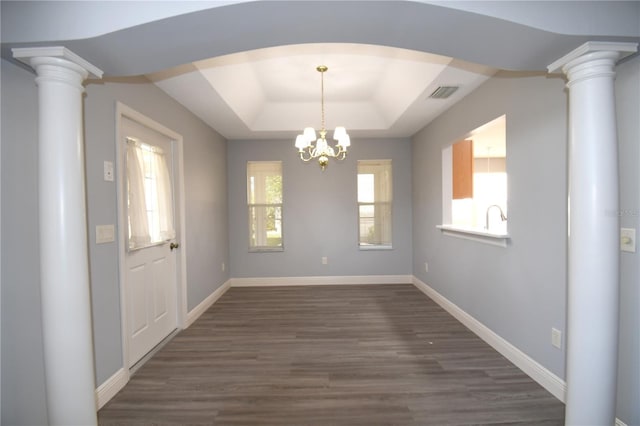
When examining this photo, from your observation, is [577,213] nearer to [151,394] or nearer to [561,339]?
[561,339]

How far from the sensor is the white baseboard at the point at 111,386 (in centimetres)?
212

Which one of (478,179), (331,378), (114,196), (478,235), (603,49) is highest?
(603,49)

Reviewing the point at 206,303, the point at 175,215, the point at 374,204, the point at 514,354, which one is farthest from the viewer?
the point at 374,204

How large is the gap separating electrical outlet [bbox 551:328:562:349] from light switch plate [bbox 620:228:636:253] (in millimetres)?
806

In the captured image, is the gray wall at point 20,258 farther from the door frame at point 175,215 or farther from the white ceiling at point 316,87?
the white ceiling at point 316,87

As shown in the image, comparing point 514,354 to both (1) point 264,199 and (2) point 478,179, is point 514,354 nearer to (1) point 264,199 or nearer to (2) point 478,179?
(1) point 264,199

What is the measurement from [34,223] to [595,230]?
118 inches

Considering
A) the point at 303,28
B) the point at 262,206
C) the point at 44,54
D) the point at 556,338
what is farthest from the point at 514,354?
the point at 262,206

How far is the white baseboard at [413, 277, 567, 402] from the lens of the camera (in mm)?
2178

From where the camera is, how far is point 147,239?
2.79 metres

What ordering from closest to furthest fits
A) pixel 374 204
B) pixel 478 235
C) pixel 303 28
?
1. pixel 303 28
2. pixel 478 235
3. pixel 374 204

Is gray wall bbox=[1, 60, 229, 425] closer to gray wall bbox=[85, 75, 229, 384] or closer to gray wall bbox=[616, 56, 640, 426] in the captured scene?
gray wall bbox=[85, 75, 229, 384]

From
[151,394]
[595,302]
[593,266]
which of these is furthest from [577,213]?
[151,394]

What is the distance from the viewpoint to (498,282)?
2.87 metres
